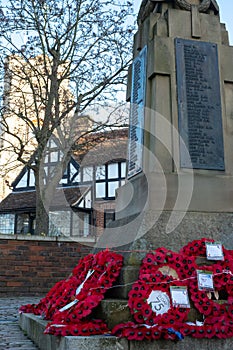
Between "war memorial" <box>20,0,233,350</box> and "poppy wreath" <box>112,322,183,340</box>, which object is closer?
"poppy wreath" <box>112,322,183,340</box>

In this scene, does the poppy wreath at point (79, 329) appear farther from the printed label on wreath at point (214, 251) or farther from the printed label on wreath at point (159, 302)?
the printed label on wreath at point (214, 251)

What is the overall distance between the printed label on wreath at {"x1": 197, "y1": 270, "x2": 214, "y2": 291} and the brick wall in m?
6.40

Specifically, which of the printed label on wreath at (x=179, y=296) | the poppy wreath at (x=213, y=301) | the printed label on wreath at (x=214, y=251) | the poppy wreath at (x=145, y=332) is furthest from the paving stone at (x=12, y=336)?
the printed label on wreath at (x=214, y=251)

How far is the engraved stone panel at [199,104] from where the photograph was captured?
4180 millimetres

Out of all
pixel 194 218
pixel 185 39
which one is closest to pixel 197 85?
pixel 185 39

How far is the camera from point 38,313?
14.0 ft

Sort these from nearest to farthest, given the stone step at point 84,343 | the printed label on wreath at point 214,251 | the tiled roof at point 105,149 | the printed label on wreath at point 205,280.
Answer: the stone step at point 84,343, the printed label on wreath at point 205,280, the printed label on wreath at point 214,251, the tiled roof at point 105,149

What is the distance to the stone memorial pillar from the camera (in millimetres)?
3818

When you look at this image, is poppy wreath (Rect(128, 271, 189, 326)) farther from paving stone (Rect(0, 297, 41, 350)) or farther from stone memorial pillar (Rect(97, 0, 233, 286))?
paving stone (Rect(0, 297, 41, 350))

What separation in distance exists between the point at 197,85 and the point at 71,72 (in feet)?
35.2

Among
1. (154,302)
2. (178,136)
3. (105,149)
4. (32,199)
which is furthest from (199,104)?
(32,199)

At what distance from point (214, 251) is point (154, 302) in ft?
2.43

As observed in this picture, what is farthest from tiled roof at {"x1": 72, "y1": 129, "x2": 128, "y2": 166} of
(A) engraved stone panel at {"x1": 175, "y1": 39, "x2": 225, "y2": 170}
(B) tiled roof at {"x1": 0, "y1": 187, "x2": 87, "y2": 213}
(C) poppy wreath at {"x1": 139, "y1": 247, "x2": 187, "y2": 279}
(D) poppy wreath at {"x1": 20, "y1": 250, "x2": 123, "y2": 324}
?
(C) poppy wreath at {"x1": 139, "y1": 247, "x2": 187, "y2": 279}

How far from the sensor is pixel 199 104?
14.1 ft
